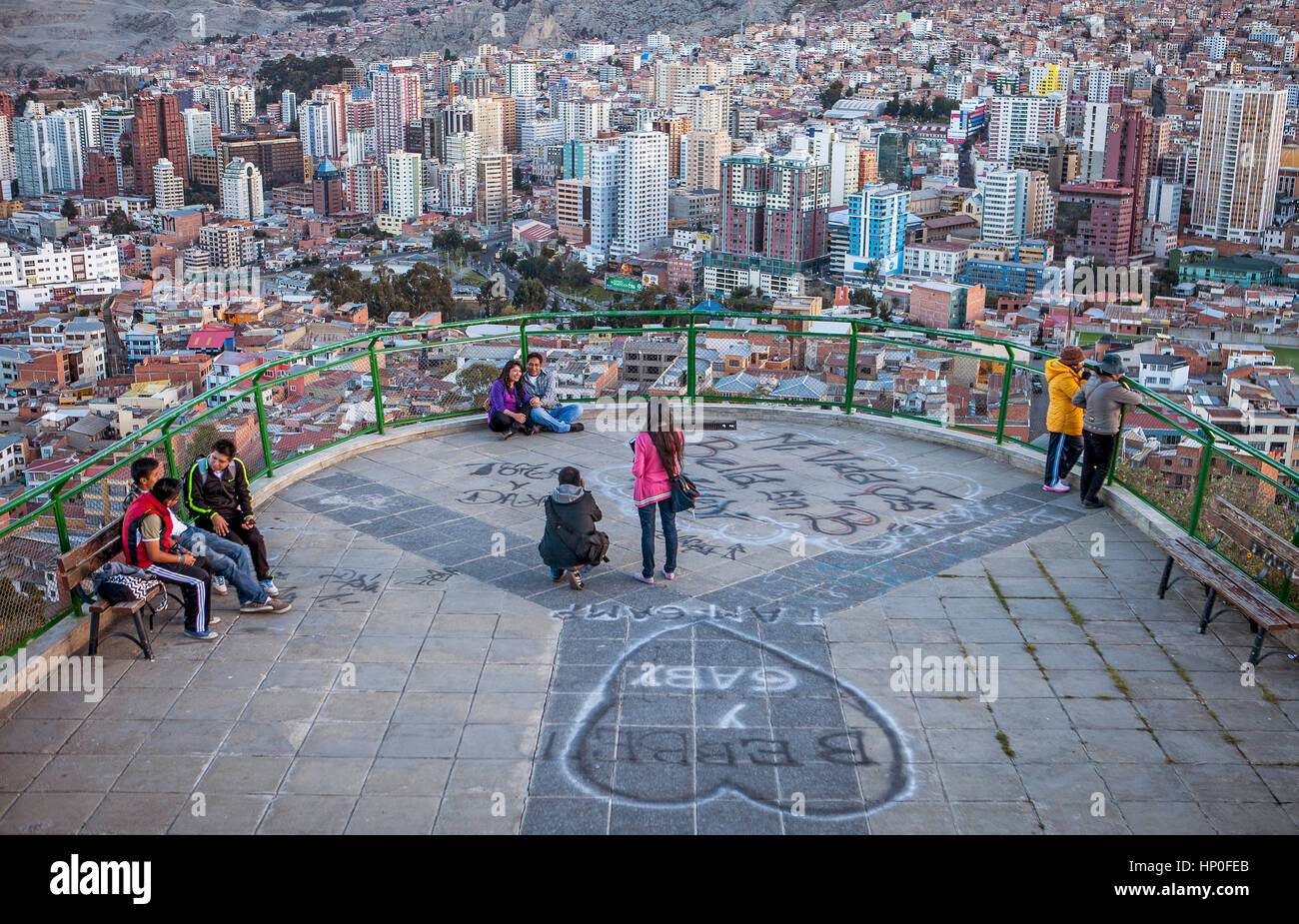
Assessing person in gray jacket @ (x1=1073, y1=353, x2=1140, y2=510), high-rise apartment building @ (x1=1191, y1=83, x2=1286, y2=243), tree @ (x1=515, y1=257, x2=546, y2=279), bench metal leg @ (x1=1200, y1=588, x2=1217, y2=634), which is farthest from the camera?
high-rise apartment building @ (x1=1191, y1=83, x2=1286, y2=243)

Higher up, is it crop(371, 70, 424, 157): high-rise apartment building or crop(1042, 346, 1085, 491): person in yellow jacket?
crop(371, 70, 424, 157): high-rise apartment building

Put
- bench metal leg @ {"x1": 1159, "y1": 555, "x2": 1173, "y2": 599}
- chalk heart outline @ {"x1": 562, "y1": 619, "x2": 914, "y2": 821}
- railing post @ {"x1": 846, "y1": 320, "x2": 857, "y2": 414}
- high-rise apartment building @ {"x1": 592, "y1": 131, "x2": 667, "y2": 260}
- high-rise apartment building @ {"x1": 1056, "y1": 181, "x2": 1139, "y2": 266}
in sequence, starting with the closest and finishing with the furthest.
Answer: chalk heart outline @ {"x1": 562, "y1": 619, "x2": 914, "y2": 821} → bench metal leg @ {"x1": 1159, "y1": 555, "x2": 1173, "y2": 599} → railing post @ {"x1": 846, "y1": 320, "x2": 857, "y2": 414} → high-rise apartment building @ {"x1": 1056, "y1": 181, "x2": 1139, "y2": 266} → high-rise apartment building @ {"x1": 592, "y1": 131, "x2": 667, "y2": 260}

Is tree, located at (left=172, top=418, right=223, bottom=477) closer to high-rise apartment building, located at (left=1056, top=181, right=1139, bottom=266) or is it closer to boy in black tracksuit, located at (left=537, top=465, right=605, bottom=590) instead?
boy in black tracksuit, located at (left=537, top=465, right=605, bottom=590)

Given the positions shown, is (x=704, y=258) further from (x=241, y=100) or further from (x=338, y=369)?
(x=338, y=369)

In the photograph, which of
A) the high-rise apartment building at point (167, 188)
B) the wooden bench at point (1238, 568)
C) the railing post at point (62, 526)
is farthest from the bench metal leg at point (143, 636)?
the high-rise apartment building at point (167, 188)

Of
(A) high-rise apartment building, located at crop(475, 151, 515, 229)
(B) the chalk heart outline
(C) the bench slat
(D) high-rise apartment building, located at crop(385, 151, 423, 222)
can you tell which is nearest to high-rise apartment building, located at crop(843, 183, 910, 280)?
(A) high-rise apartment building, located at crop(475, 151, 515, 229)

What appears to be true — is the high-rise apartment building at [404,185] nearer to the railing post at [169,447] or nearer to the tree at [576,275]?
the tree at [576,275]
